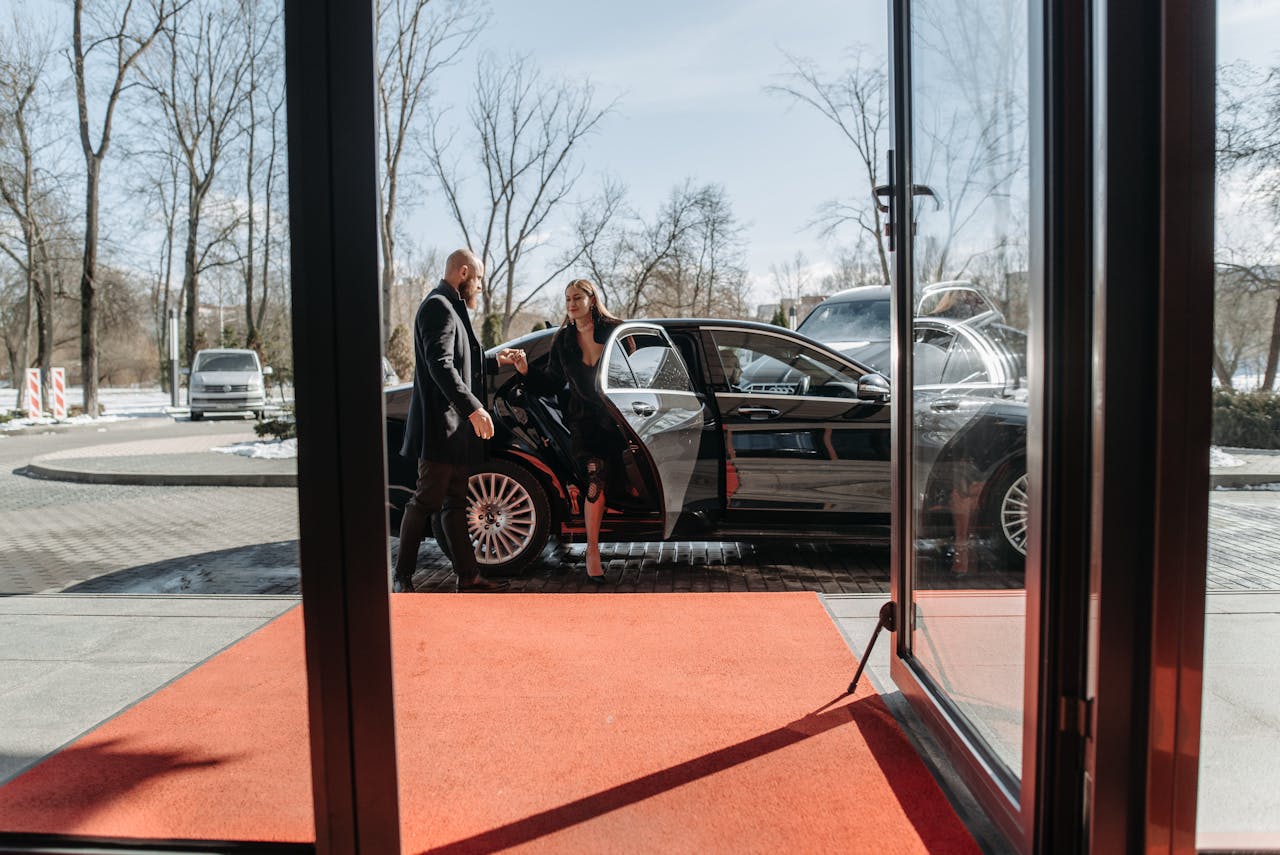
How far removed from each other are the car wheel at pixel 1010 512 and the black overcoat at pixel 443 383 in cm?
269

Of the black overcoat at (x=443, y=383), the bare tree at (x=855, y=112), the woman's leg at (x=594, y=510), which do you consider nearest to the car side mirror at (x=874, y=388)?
the woman's leg at (x=594, y=510)

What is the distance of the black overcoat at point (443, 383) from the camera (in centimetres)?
418

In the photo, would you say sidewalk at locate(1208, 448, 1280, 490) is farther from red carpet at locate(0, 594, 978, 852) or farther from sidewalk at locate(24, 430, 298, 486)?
sidewalk at locate(24, 430, 298, 486)

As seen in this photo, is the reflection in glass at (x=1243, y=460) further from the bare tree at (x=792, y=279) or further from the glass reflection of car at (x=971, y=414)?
the bare tree at (x=792, y=279)

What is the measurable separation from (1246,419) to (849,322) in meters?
5.66

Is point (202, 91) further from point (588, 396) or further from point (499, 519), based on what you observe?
point (499, 519)

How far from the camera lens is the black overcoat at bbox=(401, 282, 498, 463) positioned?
4.18m

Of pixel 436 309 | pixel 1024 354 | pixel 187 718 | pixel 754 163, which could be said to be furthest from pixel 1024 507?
pixel 754 163

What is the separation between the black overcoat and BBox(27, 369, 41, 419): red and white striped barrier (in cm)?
196

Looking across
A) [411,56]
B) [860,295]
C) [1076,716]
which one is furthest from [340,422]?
[860,295]

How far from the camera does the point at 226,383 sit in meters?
2.03

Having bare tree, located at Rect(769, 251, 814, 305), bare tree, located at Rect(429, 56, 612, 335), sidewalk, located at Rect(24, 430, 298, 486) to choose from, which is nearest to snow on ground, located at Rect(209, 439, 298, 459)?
sidewalk, located at Rect(24, 430, 298, 486)

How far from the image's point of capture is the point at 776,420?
16.1ft

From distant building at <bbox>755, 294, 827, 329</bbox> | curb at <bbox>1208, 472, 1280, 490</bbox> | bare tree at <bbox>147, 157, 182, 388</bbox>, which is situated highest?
distant building at <bbox>755, 294, 827, 329</bbox>
